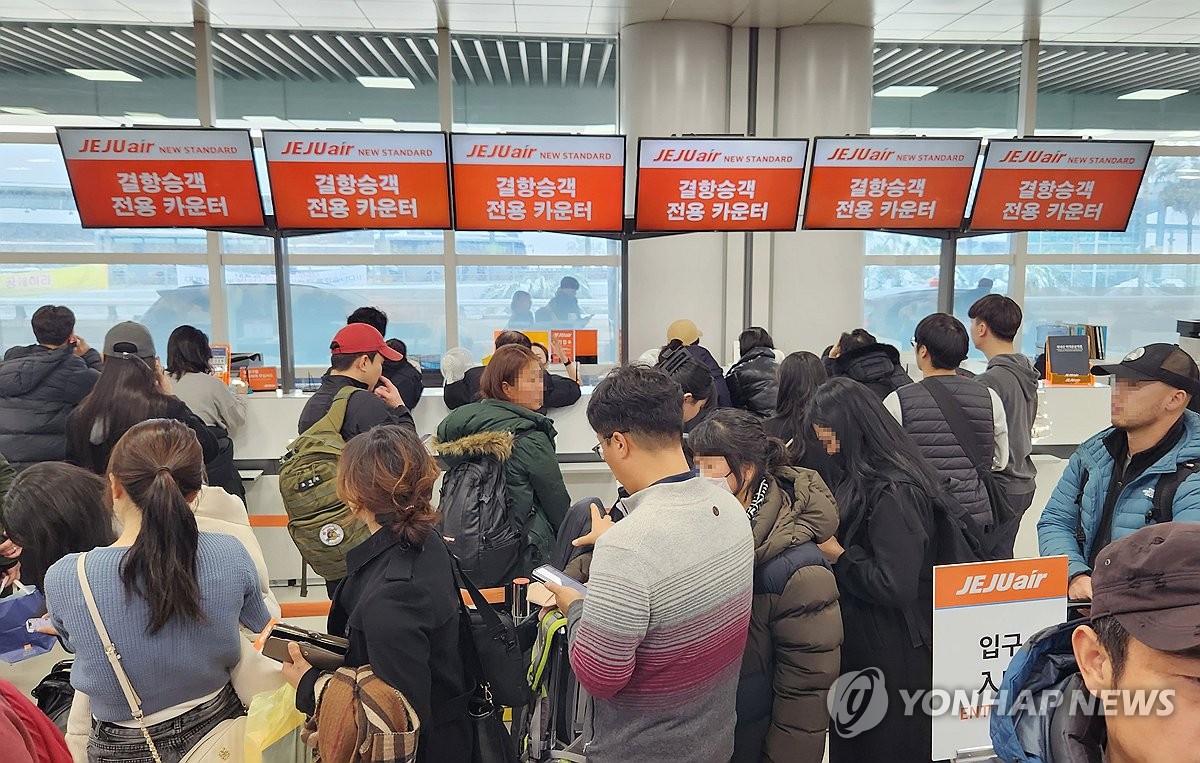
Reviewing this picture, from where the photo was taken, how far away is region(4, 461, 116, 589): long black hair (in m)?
2.31

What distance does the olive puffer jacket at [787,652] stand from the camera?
1942 mm

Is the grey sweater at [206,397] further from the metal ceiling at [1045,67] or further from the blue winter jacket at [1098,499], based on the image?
the metal ceiling at [1045,67]

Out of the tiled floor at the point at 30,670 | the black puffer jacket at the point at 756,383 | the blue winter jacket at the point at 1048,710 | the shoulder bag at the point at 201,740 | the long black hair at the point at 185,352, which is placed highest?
the long black hair at the point at 185,352

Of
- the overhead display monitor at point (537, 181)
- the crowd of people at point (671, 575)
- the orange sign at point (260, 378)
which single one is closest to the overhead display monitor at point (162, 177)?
the orange sign at point (260, 378)

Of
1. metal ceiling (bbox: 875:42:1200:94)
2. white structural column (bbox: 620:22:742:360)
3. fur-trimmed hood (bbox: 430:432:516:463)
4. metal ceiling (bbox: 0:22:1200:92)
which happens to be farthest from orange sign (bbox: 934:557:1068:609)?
metal ceiling (bbox: 875:42:1200:94)

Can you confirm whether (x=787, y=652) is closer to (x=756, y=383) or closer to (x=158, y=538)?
(x=158, y=538)

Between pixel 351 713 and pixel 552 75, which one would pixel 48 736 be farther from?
pixel 552 75

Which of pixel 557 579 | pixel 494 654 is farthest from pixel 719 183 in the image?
pixel 494 654

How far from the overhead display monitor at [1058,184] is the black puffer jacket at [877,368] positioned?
88.5 inches

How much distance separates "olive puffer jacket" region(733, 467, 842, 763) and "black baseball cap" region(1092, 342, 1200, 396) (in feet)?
3.29

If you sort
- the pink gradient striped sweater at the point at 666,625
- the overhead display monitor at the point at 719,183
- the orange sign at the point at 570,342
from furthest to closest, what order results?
the orange sign at the point at 570,342
the overhead display monitor at the point at 719,183
the pink gradient striped sweater at the point at 666,625

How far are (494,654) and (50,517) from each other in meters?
1.42

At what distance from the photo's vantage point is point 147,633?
179 cm

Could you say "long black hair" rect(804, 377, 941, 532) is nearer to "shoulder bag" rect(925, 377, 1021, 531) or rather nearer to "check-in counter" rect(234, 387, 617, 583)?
"shoulder bag" rect(925, 377, 1021, 531)
